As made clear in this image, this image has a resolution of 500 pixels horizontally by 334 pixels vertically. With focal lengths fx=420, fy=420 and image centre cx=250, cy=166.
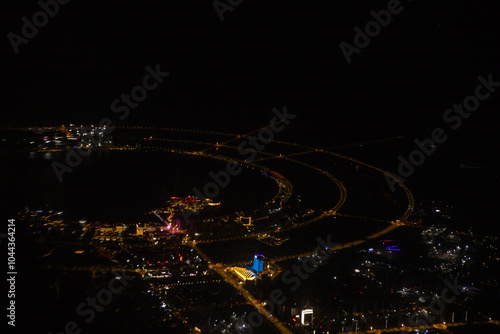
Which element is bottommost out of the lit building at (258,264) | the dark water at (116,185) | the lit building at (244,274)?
the lit building at (244,274)

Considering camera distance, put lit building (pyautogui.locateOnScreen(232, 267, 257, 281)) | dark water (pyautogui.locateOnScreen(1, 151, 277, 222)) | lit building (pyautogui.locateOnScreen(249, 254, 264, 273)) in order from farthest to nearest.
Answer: dark water (pyautogui.locateOnScreen(1, 151, 277, 222)), lit building (pyautogui.locateOnScreen(249, 254, 264, 273)), lit building (pyautogui.locateOnScreen(232, 267, 257, 281))

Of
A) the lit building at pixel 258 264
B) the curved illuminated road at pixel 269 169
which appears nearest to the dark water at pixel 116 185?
the curved illuminated road at pixel 269 169

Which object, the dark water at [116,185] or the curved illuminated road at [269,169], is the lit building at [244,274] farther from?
the dark water at [116,185]

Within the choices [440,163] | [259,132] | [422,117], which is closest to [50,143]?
[259,132]

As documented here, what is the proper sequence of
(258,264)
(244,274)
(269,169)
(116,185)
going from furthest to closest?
(269,169), (116,185), (258,264), (244,274)

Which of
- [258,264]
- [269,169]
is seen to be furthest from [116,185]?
[258,264]

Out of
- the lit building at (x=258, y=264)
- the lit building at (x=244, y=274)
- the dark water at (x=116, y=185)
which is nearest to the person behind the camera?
the lit building at (x=244, y=274)

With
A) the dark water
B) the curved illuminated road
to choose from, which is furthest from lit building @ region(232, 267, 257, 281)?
the dark water

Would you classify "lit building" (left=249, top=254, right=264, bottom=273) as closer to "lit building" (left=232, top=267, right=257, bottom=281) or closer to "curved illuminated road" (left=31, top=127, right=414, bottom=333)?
"lit building" (left=232, top=267, right=257, bottom=281)

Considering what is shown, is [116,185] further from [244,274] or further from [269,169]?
[244,274]
